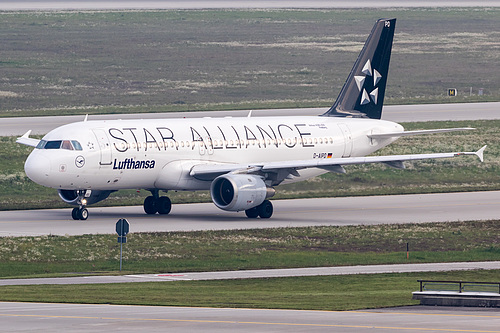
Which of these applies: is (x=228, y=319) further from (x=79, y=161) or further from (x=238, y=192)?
(x=79, y=161)

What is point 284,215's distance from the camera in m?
60.7

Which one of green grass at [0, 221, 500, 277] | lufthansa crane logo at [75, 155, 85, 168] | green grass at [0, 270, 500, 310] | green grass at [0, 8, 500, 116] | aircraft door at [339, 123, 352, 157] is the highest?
green grass at [0, 8, 500, 116]

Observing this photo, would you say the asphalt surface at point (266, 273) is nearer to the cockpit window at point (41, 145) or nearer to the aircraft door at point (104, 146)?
the aircraft door at point (104, 146)

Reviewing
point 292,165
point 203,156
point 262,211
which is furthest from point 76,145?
point 292,165

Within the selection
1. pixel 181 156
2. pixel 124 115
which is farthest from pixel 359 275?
pixel 124 115

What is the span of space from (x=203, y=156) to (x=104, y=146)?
5.82 meters

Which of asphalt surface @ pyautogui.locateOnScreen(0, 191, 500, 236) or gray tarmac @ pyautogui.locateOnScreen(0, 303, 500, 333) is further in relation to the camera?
asphalt surface @ pyautogui.locateOnScreen(0, 191, 500, 236)

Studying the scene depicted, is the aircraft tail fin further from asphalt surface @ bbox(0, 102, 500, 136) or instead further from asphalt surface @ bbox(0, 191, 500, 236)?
asphalt surface @ bbox(0, 102, 500, 136)

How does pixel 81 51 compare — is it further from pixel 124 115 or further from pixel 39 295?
→ pixel 39 295

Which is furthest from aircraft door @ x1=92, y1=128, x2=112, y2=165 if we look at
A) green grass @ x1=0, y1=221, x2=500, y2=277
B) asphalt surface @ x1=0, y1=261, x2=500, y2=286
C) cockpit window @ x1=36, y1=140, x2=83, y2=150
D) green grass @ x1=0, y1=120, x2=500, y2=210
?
asphalt surface @ x1=0, y1=261, x2=500, y2=286

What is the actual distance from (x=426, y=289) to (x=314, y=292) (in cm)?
402

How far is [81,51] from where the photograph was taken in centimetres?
14312

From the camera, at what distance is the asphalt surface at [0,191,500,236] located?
5478 cm

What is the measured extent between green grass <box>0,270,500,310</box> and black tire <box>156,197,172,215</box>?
19.1 meters
